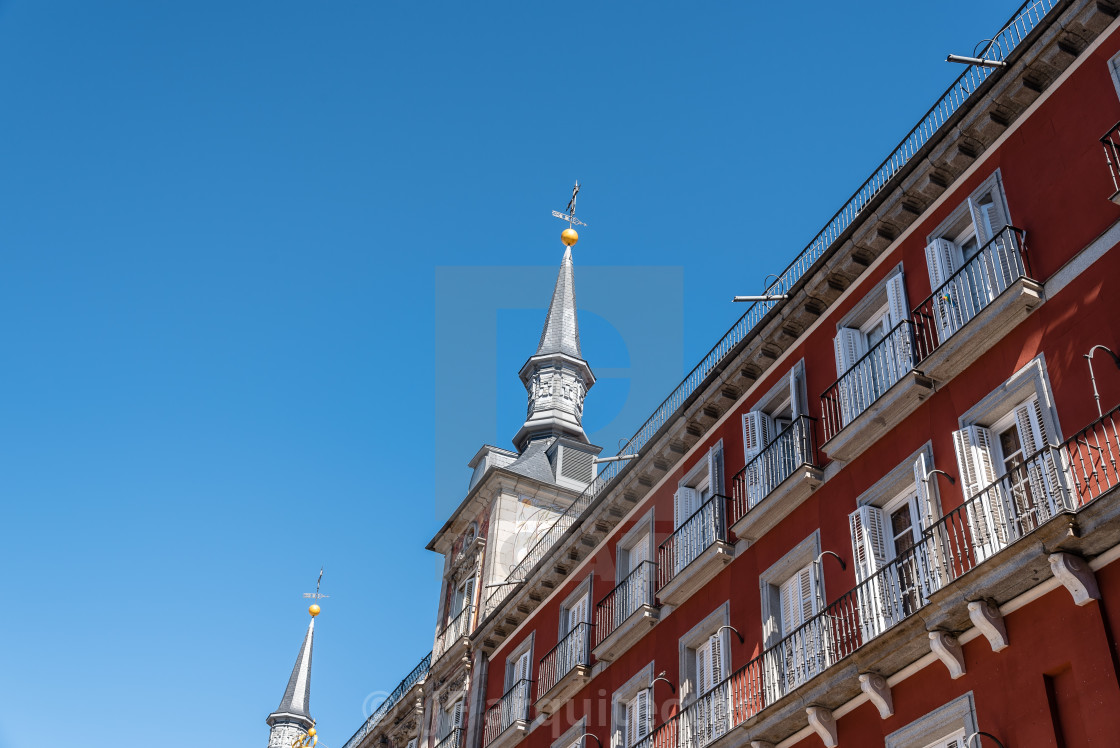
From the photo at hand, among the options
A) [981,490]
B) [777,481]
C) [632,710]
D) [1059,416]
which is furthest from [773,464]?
[1059,416]

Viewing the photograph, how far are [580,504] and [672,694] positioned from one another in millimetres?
13084

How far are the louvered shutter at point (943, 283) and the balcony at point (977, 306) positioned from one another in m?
0.01

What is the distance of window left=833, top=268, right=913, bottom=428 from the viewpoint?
17656 mm

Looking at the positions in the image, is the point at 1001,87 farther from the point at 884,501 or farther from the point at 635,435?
the point at 635,435

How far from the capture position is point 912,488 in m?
16.6

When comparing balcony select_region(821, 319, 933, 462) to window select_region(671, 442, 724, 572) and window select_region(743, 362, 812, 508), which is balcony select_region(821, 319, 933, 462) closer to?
window select_region(743, 362, 812, 508)

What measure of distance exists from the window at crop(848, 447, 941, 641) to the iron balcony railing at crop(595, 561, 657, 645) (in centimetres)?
627

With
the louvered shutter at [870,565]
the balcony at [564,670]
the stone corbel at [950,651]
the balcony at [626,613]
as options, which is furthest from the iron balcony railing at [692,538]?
the stone corbel at [950,651]

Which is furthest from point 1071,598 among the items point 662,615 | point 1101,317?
point 662,615

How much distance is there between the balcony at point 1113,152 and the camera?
14820mm

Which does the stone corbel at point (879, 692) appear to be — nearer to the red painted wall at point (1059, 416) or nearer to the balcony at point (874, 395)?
the red painted wall at point (1059, 416)

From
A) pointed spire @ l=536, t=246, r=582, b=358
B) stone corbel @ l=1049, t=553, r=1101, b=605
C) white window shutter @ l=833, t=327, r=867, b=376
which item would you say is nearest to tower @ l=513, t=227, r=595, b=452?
pointed spire @ l=536, t=246, r=582, b=358

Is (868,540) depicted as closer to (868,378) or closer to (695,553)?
(868,378)

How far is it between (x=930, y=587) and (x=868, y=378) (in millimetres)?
4076
